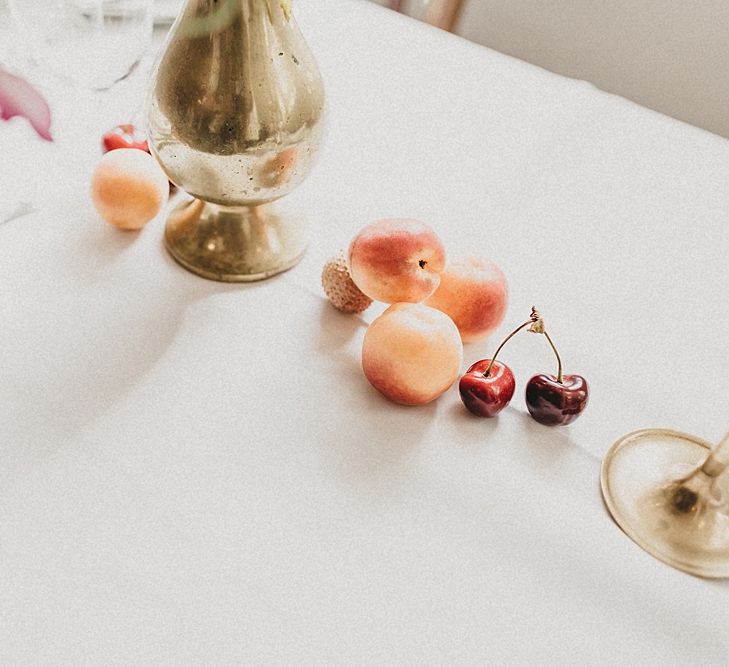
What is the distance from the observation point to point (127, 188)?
1.81 feet

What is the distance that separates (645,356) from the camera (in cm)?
54

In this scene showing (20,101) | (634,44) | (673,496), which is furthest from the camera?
(634,44)

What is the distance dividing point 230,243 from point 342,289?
102 mm

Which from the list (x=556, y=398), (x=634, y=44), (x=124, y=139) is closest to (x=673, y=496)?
(x=556, y=398)

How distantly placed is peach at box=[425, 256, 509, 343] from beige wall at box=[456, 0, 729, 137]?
0.57 meters

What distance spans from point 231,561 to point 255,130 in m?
0.27

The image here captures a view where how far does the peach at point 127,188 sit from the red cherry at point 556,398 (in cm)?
33

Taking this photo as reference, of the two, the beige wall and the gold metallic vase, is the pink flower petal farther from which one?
the beige wall

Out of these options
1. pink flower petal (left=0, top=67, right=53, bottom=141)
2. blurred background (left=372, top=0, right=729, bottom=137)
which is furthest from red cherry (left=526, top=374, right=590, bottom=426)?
blurred background (left=372, top=0, right=729, bottom=137)

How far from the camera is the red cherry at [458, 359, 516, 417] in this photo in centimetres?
46

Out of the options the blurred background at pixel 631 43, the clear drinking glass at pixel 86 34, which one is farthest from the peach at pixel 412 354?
the blurred background at pixel 631 43

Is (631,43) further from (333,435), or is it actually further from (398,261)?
(333,435)

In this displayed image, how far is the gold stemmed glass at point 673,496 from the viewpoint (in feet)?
1.36

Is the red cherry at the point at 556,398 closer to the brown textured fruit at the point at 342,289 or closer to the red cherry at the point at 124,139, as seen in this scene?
the brown textured fruit at the point at 342,289
